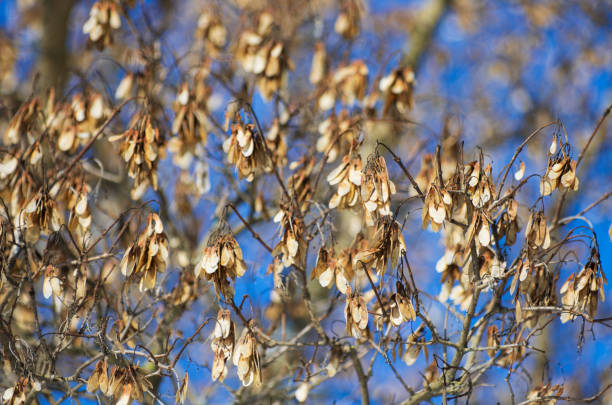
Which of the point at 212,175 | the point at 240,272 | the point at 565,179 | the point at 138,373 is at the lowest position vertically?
the point at 138,373

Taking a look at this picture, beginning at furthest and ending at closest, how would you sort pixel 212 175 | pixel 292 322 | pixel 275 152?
1. pixel 292 322
2. pixel 212 175
3. pixel 275 152

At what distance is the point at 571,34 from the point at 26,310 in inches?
270

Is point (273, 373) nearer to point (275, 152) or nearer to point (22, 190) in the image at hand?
point (275, 152)

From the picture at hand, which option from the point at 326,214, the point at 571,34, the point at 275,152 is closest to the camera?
the point at 326,214

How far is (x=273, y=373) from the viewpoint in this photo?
478cm

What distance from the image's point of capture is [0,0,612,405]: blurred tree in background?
2.52 metres

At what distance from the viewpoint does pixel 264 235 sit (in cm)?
603

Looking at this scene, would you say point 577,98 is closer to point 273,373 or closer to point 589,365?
point 589,365

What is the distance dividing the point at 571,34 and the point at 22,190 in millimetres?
6898

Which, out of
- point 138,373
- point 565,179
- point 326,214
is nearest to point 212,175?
point 326,214

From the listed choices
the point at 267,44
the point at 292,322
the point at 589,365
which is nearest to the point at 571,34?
the point at 589,365

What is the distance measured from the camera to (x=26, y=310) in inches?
144

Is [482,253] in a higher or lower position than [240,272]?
higher

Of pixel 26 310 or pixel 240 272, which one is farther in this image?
pixel 26 310
